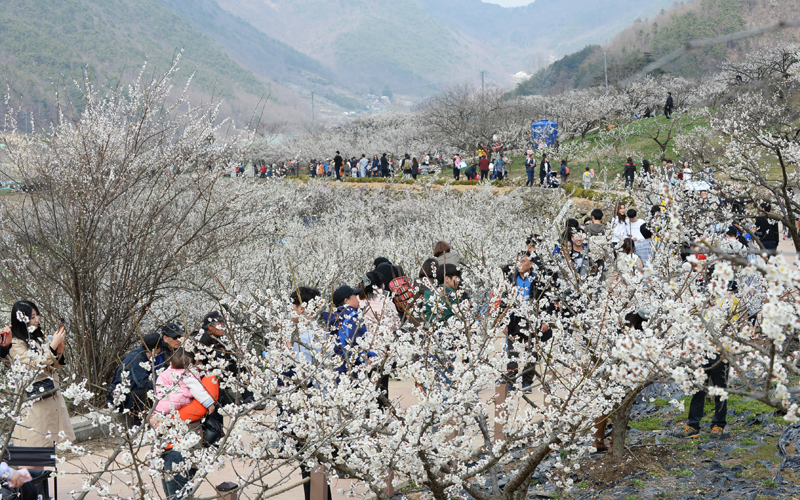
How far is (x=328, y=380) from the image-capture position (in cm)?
376

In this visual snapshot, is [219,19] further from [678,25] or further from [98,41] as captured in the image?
[678,25]

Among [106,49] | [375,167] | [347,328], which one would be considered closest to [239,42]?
[106,49]

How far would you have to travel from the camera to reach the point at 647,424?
6562mm

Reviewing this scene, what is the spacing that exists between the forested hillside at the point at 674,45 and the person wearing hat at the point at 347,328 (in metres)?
47.0

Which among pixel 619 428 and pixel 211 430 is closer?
pixel 211 430

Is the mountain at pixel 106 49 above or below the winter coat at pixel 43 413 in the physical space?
above

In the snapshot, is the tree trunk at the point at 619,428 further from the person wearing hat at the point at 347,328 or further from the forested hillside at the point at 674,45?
the forested hillside at the point at 674,45

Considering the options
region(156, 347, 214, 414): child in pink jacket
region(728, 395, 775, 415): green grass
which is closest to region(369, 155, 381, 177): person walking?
region(728, 395, 775, 415): green grass

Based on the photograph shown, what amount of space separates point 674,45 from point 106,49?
252 ft

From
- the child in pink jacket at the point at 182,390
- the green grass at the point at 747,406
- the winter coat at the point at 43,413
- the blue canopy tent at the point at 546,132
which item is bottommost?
the green grass at the point at 747,406

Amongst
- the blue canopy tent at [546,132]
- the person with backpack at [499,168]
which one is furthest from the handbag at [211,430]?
the blue canopy tent at [546,132]

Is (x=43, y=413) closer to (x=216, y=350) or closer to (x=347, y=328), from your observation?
(x=216, y=350)

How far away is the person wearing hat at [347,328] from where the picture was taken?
429 cm

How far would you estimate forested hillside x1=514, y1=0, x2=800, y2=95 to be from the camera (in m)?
56.2
